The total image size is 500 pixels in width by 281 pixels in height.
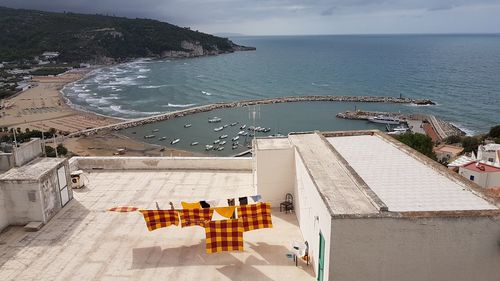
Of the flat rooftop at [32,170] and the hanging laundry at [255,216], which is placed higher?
the flat rooftop at [32,170]

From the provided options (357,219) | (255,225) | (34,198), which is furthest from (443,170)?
(34,198)

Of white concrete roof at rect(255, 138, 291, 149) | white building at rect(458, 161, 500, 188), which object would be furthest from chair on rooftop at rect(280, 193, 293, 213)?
white building at rect(458, 161, 500, 188)

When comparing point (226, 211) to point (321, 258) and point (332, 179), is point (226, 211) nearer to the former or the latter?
point (332, 179)

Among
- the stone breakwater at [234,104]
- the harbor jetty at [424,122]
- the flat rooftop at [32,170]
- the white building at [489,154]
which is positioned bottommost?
the harbor jetty at [424,122]

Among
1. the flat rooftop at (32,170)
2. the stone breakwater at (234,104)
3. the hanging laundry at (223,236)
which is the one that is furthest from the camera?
the stone breakwater at (234,104)

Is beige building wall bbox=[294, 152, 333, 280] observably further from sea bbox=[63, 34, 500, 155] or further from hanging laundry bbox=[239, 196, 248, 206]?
sea bbox=[63, 34, 500, 155]

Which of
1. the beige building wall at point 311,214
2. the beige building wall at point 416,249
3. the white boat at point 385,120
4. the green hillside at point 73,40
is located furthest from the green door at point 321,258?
the green hillside at point 73,40

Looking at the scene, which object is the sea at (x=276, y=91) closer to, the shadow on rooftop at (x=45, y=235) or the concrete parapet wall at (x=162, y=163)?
the concrete parapet wall at (x=162, y=163)

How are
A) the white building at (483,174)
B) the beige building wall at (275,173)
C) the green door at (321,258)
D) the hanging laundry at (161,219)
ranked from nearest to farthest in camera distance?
the green door at (321,258) → the hanging laundry at (161,219) → the beige building wall at (275,173) → the white building at (483,174)
